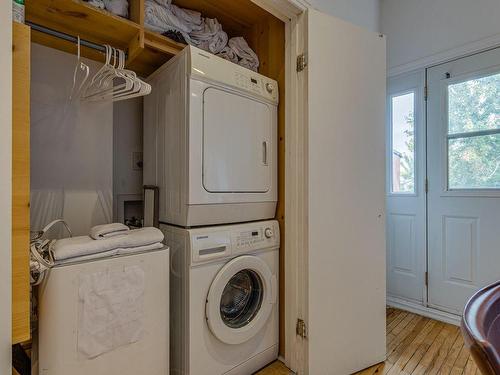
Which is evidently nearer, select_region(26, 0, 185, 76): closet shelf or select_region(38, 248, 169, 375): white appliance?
select_region(38, 248, 169, 375): white appliance

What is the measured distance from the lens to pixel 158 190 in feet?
5.39

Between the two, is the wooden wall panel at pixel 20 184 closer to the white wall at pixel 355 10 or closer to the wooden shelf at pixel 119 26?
the wooden shelf at pixel 119 26

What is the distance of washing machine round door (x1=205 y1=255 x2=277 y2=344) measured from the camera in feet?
4.76

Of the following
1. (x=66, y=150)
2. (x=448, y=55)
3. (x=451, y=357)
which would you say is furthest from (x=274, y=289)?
(x=448, y=55)

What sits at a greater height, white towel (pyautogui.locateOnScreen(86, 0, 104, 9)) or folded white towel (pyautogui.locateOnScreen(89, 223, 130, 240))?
white towel (pyautogui.locateOnScreen(86, 0, 104, 9))

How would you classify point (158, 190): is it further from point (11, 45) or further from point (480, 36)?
point (480, 36)

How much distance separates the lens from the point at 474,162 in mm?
2180

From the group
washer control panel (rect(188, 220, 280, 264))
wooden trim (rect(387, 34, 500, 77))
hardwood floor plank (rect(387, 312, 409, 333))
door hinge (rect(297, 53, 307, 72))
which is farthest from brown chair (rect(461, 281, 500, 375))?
wooden trim (rect(387, 34, 500, 77))

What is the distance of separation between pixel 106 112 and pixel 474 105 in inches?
103

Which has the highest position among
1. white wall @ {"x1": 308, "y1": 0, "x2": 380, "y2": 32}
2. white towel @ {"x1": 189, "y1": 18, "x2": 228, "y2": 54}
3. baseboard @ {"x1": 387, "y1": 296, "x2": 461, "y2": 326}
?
white wall @ {"x1": 308, "y1": 0, "x2": 380, "y2": 32}

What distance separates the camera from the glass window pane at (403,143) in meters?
2.52

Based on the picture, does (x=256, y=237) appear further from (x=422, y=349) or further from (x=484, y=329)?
(x=422, y=349)

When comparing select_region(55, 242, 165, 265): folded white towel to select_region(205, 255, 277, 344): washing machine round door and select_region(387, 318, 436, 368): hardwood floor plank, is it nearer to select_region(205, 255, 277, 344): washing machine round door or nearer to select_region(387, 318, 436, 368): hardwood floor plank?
select_region(205, 255, 277, 344): washing machine round door

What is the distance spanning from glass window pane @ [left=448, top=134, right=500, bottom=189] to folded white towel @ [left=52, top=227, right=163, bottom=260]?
7.51 ft
